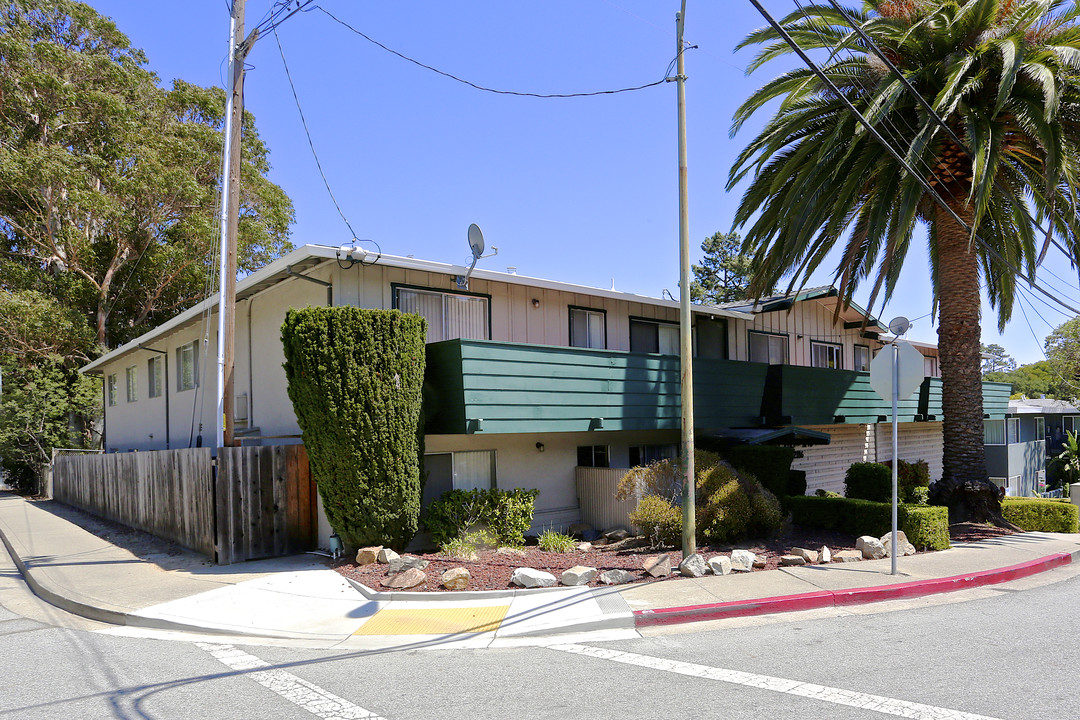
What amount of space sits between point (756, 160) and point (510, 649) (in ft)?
39.1

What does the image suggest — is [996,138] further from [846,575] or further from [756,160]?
[846,575]

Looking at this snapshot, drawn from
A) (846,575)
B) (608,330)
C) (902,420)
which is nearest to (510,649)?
(846,575)

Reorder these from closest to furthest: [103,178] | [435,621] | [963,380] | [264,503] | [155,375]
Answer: [435,621], [264,503], [963,380], [155,375], [103,178]

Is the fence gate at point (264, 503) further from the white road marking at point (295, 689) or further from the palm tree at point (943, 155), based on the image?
the palm tree at point (943, 155)

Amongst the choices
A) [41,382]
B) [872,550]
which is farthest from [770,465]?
[41,382]

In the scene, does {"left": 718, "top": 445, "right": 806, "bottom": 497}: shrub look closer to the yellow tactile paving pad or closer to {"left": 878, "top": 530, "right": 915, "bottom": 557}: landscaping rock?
{"left": 878, "top": 530, "right": 915, "bottom": 557}: landscaping rock

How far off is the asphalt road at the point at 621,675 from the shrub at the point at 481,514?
478cm

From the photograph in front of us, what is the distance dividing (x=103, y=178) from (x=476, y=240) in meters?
25.2

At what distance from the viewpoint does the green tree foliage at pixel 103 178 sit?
29.1m

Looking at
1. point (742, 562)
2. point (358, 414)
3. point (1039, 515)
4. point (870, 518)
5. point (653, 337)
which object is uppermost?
point (653, 337)

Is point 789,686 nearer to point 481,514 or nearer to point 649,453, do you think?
point 481,514

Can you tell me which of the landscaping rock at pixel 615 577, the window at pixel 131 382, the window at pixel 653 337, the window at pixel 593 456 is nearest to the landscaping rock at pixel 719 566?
the landscaping rock at pixel 615 577

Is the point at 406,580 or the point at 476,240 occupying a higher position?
the point at 476,240

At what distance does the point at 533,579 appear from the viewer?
9508 millimetres
